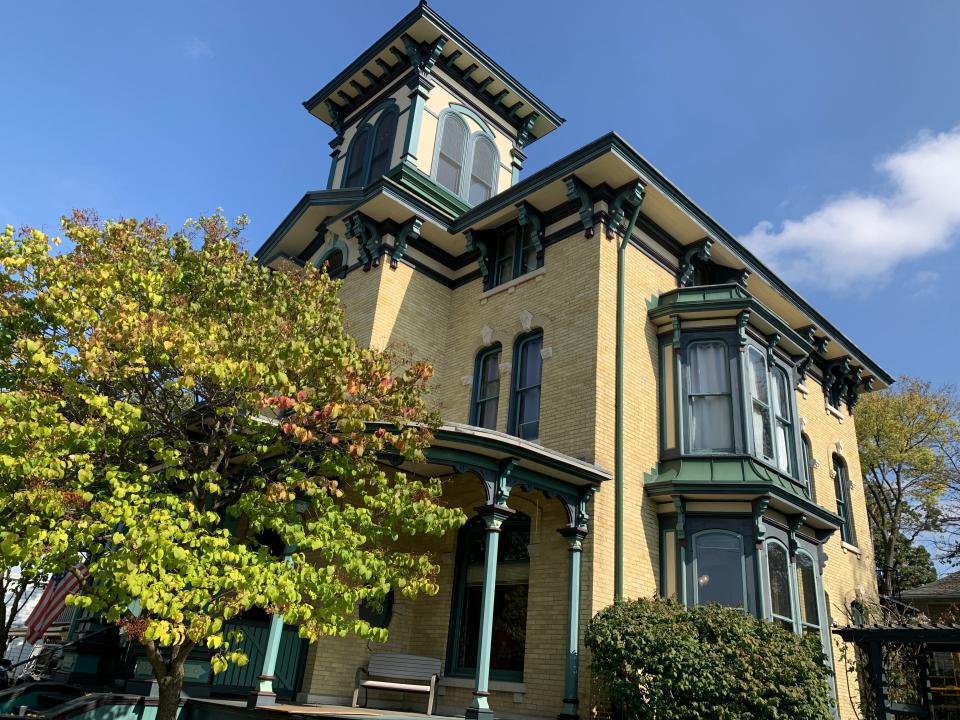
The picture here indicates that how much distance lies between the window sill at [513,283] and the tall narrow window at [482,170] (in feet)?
15.0

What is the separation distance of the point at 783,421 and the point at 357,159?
1337cm

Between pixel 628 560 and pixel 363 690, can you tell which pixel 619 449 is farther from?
pixel 363 690

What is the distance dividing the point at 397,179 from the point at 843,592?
14.1 metres

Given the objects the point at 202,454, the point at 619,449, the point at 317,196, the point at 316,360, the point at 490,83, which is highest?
the point at 490,83

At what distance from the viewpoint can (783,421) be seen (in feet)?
50.8

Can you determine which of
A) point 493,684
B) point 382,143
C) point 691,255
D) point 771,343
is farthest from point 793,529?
point 382,143

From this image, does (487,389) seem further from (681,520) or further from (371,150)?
(371,150)

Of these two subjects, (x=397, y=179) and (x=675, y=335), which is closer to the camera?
(x=675, y=335)

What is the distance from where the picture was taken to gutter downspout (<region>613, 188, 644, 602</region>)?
11789mm

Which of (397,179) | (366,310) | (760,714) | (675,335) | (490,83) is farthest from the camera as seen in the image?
(490,83)

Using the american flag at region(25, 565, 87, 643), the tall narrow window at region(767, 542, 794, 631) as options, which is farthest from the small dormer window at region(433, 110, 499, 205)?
the american flag at region(25, 565, 87, 643)

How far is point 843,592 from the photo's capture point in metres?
17.0

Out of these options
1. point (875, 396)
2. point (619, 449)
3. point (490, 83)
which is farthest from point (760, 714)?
point (875, 396)

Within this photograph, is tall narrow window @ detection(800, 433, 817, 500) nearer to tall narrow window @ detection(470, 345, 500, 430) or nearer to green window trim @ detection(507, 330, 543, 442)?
green window trim @ detection(507, 330, 543, 442)
